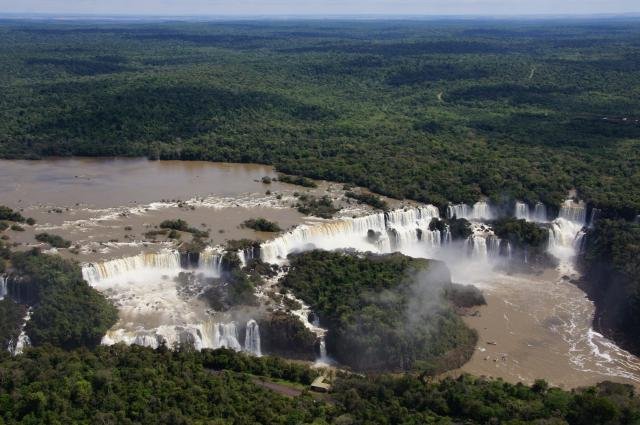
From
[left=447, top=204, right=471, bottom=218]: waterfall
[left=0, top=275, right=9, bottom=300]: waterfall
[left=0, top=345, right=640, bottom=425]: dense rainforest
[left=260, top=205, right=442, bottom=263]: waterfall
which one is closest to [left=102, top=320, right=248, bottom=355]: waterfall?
[left=0, top=345, right=640, bottom=425]: dense rainforest

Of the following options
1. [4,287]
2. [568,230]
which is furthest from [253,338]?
[568,230]

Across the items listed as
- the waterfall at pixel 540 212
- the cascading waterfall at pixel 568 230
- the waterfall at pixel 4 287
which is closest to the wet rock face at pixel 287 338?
the waterfall at pixel 4 287

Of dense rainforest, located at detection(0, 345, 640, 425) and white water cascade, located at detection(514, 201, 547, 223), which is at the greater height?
dense rainforest, located at detection(0, 345, 640, 425)

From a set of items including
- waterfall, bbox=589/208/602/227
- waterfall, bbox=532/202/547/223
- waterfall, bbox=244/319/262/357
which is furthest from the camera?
waterfall, bbox=532/202/547/223

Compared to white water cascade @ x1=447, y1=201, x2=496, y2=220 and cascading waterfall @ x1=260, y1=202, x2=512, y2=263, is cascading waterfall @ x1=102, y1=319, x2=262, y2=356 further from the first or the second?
white water cascade @ x1=447, y1=201, x2=496, y2=220

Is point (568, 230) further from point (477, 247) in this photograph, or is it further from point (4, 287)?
point (4, 287)

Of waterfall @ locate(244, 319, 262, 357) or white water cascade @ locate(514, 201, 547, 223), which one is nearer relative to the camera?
waterfall @ locate(244, 319, 262, 357)

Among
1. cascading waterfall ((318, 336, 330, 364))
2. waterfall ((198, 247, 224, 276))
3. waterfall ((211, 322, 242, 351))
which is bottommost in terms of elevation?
cascading waterfall ((318, 336, 330, 364))

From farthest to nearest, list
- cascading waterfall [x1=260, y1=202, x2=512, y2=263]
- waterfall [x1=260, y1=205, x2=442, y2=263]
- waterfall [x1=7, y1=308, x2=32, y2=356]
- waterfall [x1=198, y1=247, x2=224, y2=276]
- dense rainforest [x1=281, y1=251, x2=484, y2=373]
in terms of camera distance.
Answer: cascading waterfall [x1=260, y1=202, x2=512, y2=263] → waterfall [x1=260, y1=205, x2=442, y2=263] → waterfall [x1=198, y1=247, x2=224, y2=276] → dense rainforest [x1=281, y1=251, x2=484, y2=373] → waterfall [x1=7, y1=308, x2=32, y2=356]
